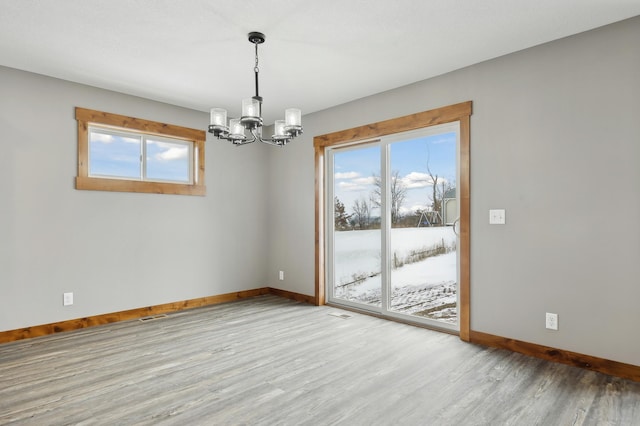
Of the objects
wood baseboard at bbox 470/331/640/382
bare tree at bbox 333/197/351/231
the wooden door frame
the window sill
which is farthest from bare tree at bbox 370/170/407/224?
the window sill

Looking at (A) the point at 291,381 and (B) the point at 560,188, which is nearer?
(A) the point at 291,381

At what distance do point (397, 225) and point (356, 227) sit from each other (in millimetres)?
646

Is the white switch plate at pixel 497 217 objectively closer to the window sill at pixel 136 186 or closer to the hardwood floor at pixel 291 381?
the hardwood floor at pixel 291 381

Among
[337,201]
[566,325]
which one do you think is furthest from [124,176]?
[566,325]

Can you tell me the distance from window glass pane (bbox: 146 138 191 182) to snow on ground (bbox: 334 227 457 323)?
2.25 m

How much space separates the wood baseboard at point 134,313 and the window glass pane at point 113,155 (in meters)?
1.61

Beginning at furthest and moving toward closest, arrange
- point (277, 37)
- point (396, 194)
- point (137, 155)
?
1. point (137, 155)
2. point (396, 194)
3. point (277, 37)

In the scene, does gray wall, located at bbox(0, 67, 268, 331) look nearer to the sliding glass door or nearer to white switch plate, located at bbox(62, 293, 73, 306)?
white switch plate, located at bbox(62, 293, 73, 306)

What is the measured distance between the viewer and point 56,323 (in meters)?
3.72

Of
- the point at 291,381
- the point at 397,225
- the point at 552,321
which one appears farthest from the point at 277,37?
the point at 552,321

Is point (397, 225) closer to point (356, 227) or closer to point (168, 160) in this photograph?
point (356, 227)

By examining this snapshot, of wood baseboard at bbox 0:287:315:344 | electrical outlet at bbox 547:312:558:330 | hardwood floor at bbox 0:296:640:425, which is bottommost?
hardwood floor at bbox 0:296:640:425

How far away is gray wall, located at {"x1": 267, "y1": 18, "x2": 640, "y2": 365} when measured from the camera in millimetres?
2664

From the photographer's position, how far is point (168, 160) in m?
4.70
